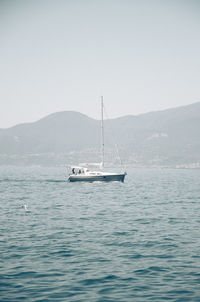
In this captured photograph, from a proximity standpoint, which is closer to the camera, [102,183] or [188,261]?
[188,261]

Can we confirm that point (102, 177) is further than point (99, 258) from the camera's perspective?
Yes

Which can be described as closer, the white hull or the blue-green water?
the blue-green water

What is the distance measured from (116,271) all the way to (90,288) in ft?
7.00

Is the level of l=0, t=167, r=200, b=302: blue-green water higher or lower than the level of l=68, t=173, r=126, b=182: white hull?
lower

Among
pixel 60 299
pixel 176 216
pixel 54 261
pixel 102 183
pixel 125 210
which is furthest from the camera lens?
pixel 102 183

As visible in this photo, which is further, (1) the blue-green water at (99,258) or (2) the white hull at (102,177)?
(2) the white hull at (102,177)

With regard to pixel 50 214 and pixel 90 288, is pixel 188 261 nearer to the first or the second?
pixel 90 288

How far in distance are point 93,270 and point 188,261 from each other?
493cm

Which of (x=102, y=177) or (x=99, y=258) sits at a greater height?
(x=102, y=177)

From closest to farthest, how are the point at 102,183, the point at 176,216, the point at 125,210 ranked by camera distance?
the point at 176,216 < the point at 125,210 < the point at 102,183

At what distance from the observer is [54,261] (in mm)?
15953

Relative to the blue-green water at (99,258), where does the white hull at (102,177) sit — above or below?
above

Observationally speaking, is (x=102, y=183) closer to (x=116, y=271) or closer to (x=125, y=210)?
(x=125, y=210)

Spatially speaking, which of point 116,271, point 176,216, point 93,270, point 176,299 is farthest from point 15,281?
point 176,216
